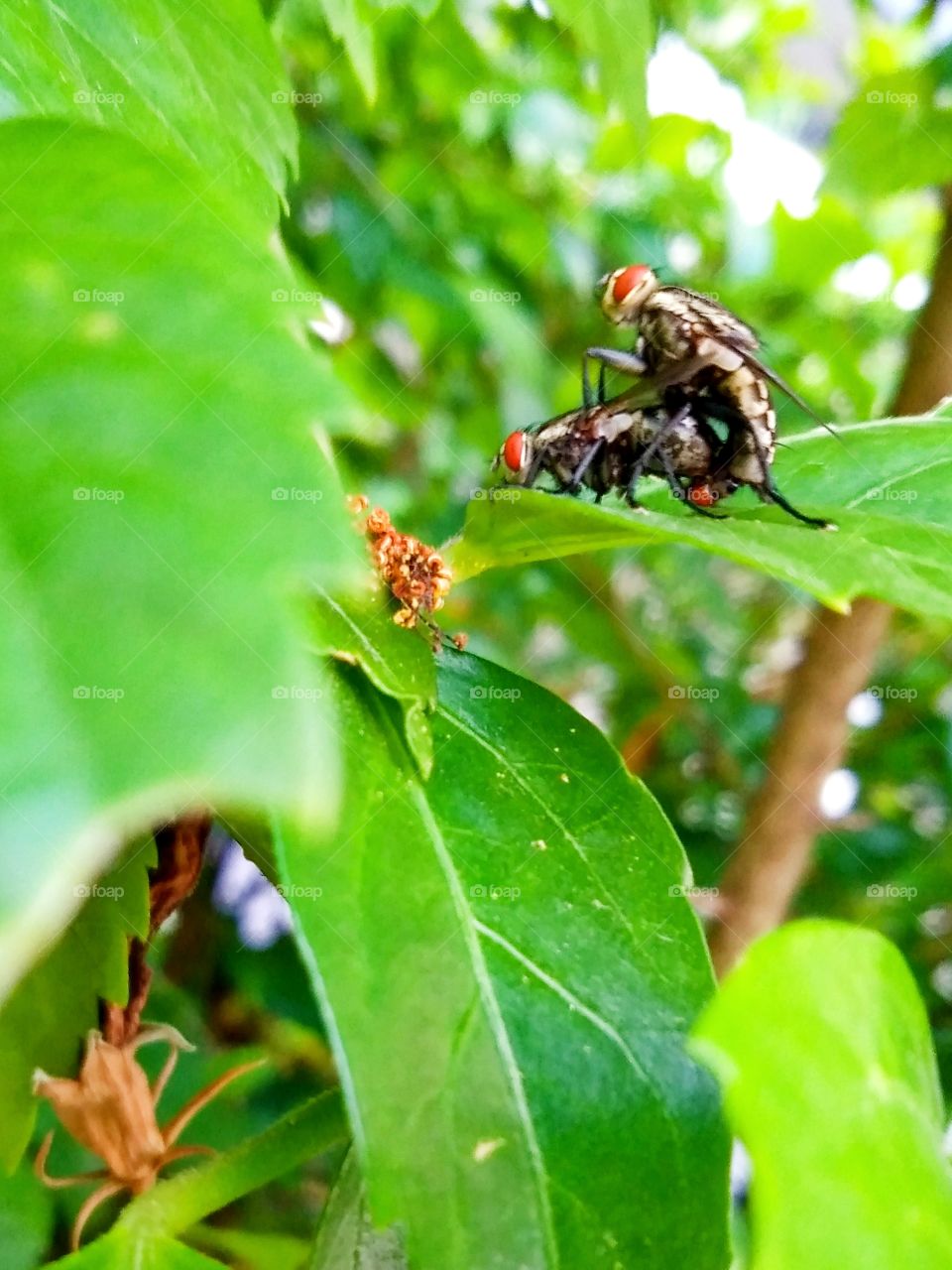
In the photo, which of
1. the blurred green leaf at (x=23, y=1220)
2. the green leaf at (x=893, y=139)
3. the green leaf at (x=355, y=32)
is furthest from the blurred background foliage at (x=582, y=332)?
the green leaf at (x=355, y=32)

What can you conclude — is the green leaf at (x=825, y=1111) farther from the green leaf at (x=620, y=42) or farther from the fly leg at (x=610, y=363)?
the green leaf at (x=620, y=42)

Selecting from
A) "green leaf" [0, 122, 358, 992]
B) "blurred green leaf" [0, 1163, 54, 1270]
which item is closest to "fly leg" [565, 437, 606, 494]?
"green leaf" [0, 122, 358, 992]

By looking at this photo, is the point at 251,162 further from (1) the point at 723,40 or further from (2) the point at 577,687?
(1) the point at 723,40

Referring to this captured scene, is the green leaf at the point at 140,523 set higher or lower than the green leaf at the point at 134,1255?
higher

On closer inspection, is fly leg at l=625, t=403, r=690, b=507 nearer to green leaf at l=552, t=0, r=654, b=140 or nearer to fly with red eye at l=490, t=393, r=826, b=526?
fly with red eye at l=490, t=393, r=826, b=526

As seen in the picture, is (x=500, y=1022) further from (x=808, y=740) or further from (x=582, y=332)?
(x=582, y=332)

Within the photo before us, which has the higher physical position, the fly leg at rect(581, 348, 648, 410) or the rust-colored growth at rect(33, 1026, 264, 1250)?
the fly leg at rect(581, 348, 648, 410)
